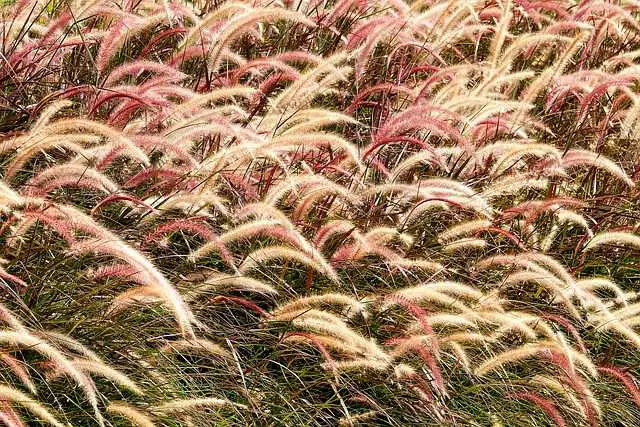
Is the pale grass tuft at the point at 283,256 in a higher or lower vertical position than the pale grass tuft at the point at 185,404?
higher

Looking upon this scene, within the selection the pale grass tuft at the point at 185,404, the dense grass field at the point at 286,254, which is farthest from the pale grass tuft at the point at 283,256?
the pale grass tuft at the point at 185,404

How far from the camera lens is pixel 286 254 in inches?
124

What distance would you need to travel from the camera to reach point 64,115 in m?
4.01

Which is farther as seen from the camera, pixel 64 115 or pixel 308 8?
pixel 308 8

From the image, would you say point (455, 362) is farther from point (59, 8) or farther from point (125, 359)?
point (59, 8)

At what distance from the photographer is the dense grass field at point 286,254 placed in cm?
300

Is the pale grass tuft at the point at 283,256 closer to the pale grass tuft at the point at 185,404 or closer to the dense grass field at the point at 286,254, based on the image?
the dense grass field at the point at 286,254

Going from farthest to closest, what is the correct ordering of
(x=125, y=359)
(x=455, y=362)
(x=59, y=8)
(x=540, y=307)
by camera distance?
(x=59, y=8) → (x=540, y=307) → (x=455, y=362) → (x=125, y=359)

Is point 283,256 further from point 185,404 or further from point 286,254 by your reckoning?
point 185,404

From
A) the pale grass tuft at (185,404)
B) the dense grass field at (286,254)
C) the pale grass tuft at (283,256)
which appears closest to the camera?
the pale grass tuft at (185,404)

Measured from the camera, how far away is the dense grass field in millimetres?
2998

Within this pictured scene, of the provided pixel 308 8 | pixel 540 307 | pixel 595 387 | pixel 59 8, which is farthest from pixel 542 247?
pixel 59 8

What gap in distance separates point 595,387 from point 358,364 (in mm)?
1008

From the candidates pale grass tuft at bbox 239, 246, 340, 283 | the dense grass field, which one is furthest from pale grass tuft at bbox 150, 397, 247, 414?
pale grass tuft at bbox 239, 246, 340, 283
